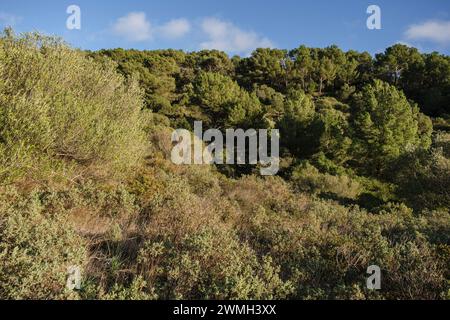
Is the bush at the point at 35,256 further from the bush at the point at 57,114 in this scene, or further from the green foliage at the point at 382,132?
the green foliage at the point at 382,132

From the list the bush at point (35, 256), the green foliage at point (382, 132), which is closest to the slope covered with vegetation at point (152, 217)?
the bush at point (35, 256)

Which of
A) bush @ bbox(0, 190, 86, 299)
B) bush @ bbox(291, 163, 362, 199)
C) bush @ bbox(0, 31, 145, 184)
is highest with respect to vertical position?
bush @ bbox(0, 31, 145, 184)

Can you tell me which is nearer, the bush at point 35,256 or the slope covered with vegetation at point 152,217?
the bush at point 35,256

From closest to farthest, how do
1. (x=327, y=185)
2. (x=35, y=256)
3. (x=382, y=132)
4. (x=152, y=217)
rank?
(x=35, y=256), (x=152, y=217), (x=327, y=185), (x=382, y=132)

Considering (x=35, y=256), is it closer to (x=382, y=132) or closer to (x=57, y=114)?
(x=57, y=114)

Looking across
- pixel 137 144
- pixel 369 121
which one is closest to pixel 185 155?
pixel 137 144

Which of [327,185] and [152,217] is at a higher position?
[327,185]

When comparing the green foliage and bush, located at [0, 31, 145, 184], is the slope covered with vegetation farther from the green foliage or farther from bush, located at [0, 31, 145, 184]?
the green foliage

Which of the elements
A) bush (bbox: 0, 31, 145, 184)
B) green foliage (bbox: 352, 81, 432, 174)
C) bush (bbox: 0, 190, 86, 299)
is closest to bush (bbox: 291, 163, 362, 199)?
green foliage (bbox: 352, 81, 432, 174)

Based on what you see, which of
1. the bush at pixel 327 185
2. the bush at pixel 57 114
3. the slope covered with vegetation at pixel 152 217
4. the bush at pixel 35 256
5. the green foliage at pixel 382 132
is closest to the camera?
the bush at pixel 35 256

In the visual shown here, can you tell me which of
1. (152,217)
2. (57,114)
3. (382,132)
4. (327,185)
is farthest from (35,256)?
(382,132)

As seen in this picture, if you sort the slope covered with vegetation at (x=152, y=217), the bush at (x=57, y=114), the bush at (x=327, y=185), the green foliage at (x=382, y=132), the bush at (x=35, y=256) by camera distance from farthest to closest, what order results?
1. the green foliage at (x=382, y=132)
2. the bush at (x=327, y=185)
3. the bush at (x=57, y=114)
4. the slope covered with vegetation at (x=152, y=217)
5. the bush at (x=35, y=256)

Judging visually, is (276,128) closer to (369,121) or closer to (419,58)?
(369,121)
